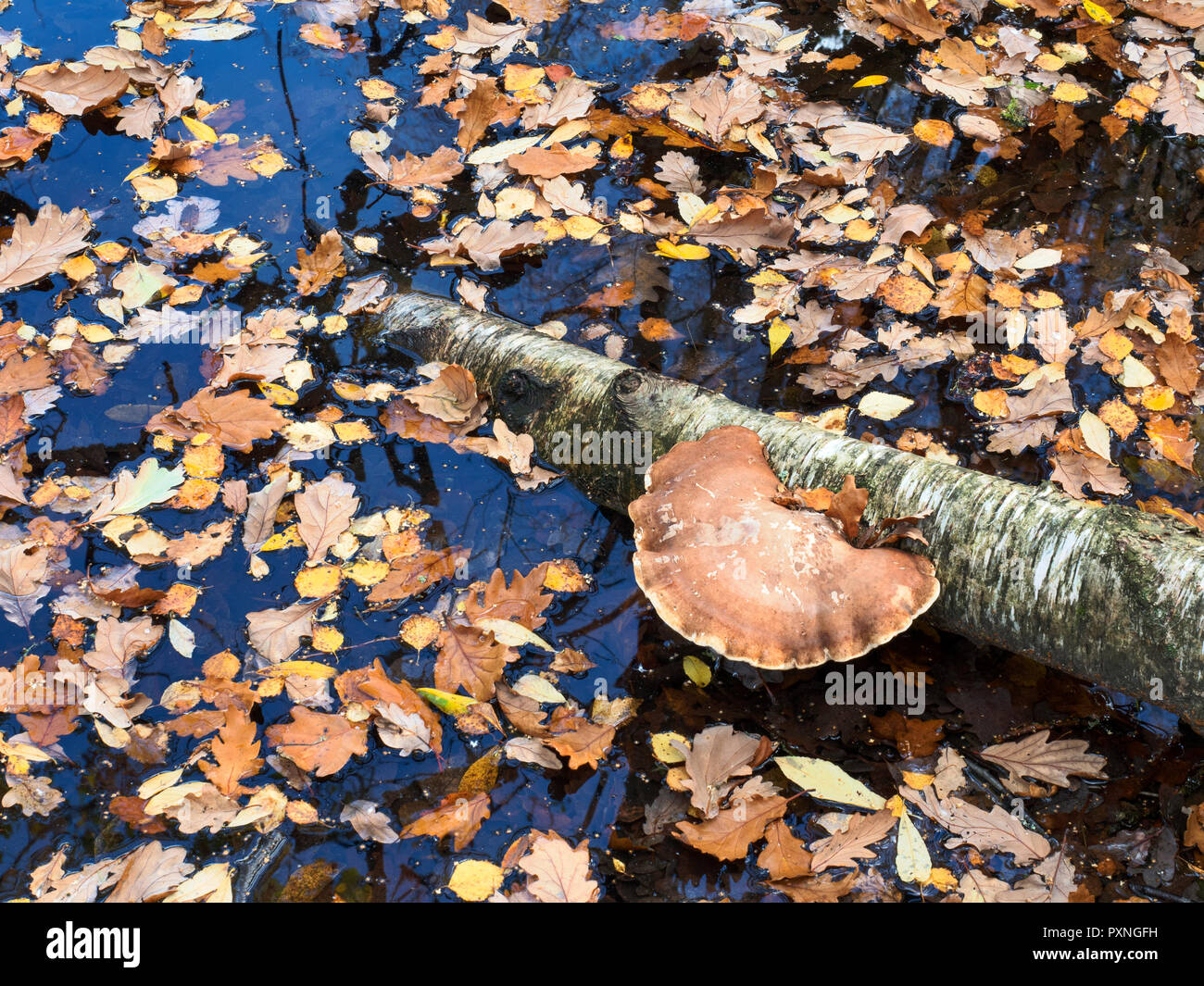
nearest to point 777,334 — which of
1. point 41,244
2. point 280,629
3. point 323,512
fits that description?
point 323,512

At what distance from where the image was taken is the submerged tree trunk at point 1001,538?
8.87ft

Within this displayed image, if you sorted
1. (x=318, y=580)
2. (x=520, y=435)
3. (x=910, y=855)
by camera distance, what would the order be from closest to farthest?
(x=910, y=855) < (x=318, y=580) < (x=520, y=435)

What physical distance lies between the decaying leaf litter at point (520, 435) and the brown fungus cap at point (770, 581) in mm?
593

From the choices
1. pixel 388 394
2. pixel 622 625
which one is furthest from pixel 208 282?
pixel 622 625

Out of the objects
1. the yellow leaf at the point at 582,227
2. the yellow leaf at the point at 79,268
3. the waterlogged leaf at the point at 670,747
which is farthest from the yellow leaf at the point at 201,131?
the waterlogged leaf at the point at 670,747

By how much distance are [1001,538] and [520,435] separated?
1962mm

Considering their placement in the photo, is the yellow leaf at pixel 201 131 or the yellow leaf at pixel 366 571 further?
the yellow leaf at pixel 201 131

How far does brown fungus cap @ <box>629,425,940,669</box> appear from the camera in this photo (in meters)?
2.60

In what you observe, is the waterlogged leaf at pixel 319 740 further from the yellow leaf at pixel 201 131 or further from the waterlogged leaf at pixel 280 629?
the yellow leaf at pixel 201 131

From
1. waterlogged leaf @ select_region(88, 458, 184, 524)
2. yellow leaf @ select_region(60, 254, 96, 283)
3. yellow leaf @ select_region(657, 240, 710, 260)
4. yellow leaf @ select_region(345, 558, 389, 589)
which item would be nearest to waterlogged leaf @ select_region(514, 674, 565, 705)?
yellow leaf @ select_region(345, 558, 389, 589)

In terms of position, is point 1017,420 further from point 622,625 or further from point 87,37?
point 87,37

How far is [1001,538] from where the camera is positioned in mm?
2930

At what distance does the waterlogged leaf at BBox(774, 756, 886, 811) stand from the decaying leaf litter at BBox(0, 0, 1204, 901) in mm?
14

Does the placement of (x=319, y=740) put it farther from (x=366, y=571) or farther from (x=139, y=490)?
(x=139, y=490)
